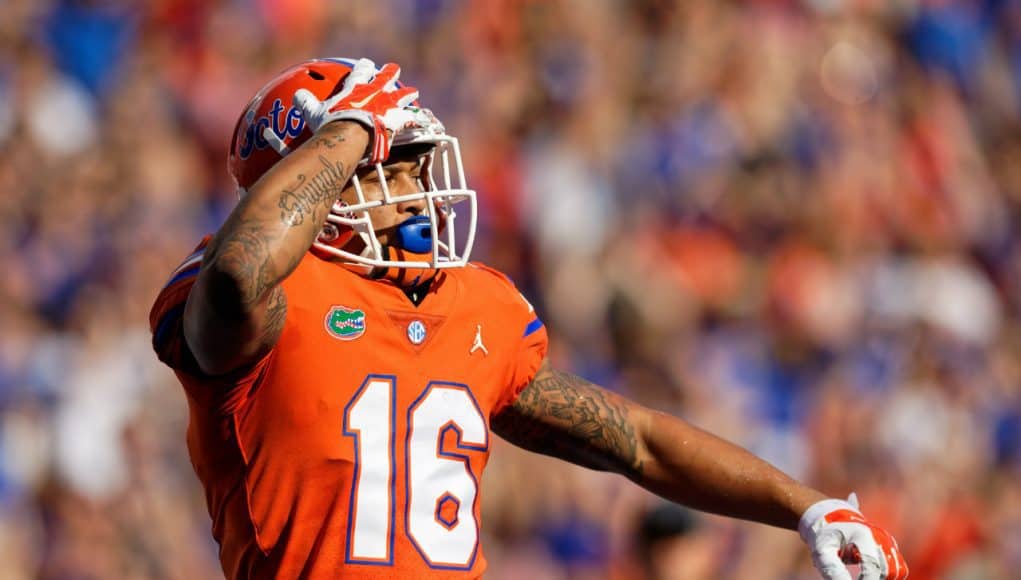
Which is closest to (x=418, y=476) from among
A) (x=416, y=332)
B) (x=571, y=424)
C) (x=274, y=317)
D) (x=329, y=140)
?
(x=416, y=332)

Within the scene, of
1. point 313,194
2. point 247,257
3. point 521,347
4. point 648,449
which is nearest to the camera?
point 247,257

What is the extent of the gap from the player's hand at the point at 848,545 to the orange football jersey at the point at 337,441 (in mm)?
701

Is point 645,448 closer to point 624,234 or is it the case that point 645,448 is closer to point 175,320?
point 175,320

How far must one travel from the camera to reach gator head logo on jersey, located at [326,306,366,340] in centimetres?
304

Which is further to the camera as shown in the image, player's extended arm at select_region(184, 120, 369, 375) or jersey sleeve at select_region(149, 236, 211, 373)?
jersey sleeve at select_region(149, 236, 211, 373)

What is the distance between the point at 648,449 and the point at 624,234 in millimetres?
4447

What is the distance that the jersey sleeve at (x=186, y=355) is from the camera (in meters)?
2.88

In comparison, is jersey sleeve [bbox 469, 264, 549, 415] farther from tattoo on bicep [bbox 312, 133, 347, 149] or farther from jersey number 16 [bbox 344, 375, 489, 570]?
tattoo on bicep [bbox 312, 133, 347, 149]

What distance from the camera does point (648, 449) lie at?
11.6 ft

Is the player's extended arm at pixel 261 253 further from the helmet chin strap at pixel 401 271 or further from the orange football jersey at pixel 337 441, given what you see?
the helmet chin strap at pixel 401 271

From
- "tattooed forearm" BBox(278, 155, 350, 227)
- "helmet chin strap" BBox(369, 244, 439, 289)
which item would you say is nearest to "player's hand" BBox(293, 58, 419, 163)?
"tattooed forearm" BBox(278, 155, 350, 227)

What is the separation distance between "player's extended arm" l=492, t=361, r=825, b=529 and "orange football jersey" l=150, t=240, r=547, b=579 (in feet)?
1.12

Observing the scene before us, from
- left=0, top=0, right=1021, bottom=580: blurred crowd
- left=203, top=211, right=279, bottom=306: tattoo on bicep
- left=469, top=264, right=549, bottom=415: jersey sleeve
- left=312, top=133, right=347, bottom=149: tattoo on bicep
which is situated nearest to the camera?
left=203, top=211, right=279, bottom=306: tattoo on bicep

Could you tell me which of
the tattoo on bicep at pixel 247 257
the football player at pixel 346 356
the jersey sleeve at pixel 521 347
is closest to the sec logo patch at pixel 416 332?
the football player at pixel 346 356
